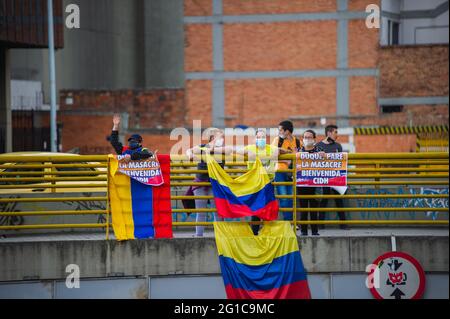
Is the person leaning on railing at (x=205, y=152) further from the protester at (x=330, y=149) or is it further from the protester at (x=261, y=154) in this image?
the protester at (x=330, y=149)

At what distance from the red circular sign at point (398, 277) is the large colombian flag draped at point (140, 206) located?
3.04m

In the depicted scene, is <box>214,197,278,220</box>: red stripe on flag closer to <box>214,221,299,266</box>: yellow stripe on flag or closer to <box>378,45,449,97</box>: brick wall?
<box>214,221,299,266</box>: yellow stripe on flag

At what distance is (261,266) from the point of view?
1144 cm

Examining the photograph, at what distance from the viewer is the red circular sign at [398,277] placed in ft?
37.0

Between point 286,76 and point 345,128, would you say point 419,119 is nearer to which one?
point 345,128

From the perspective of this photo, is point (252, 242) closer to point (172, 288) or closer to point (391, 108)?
point (172, 288)

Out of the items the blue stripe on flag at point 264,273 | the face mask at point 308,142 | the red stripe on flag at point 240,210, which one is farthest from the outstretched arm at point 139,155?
the face mask at point 308,142

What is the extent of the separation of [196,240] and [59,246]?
1.92 m

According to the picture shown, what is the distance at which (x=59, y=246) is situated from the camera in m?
11.4

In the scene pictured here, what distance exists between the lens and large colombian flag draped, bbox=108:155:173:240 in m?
11.7

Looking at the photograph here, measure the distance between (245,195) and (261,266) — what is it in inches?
40.7

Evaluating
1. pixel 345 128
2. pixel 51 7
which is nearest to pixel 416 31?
pixel 345 128

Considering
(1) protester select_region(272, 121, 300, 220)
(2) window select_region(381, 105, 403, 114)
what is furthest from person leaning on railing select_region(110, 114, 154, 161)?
(2) window select_region(381, 105, 403, 114)

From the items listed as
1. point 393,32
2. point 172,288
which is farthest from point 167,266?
point 393,32
